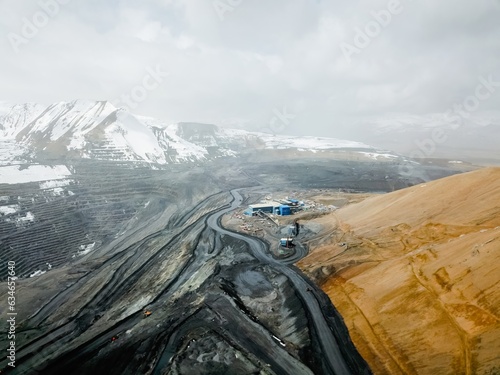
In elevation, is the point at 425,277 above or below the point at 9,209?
below

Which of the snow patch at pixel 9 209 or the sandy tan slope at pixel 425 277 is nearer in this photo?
the sandy tan slope at pixel 425 277

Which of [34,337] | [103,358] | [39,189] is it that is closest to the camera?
[103,358]

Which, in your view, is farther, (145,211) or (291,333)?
(145,211)

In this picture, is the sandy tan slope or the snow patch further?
the snow patch

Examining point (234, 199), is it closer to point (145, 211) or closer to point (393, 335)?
point (145, 211)

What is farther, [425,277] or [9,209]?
[9,209]

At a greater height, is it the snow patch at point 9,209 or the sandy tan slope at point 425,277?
the snow patch at point 9,209

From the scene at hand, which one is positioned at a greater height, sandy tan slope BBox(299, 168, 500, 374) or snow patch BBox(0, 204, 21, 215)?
snow patch BBox(0, 204, 21, 215)

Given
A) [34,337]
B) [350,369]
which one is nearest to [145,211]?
[34,337]
